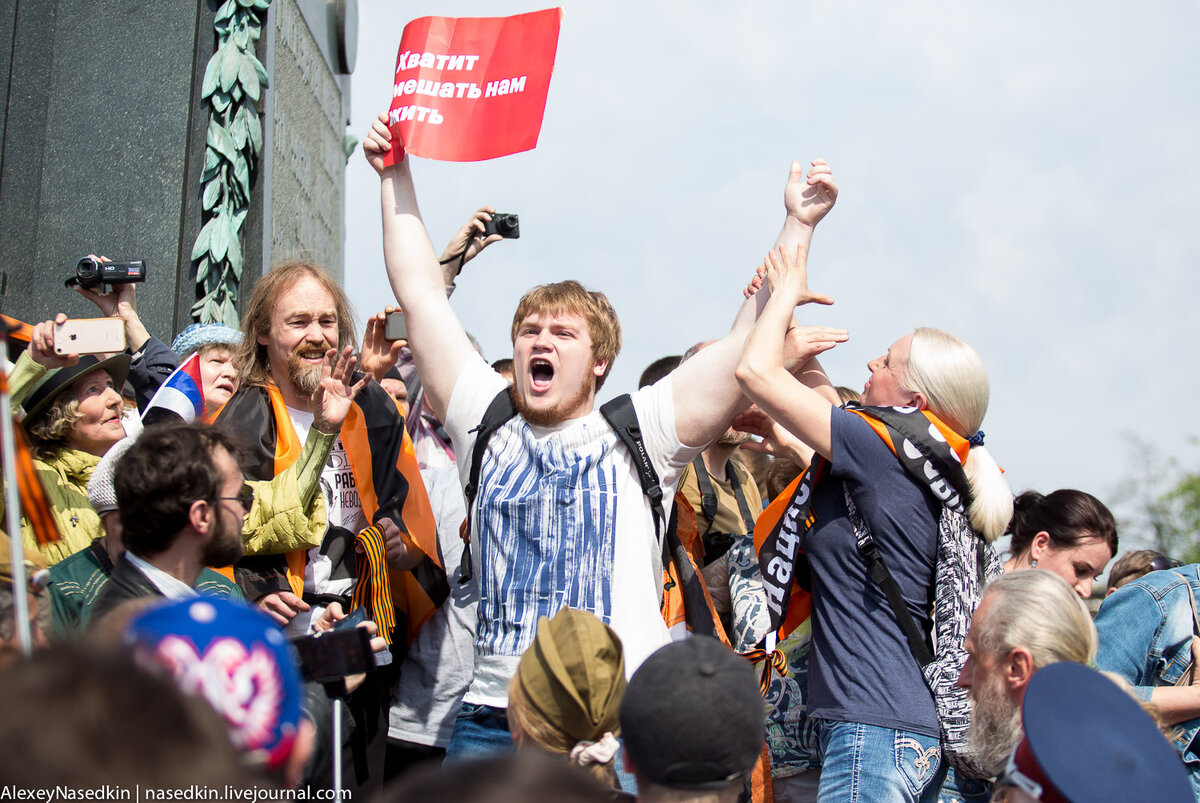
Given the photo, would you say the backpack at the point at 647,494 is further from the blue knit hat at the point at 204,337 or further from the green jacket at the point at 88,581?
the blue knit hat at the point at 204,337

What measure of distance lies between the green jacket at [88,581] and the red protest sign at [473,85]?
165 cm

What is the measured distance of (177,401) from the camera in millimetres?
3773

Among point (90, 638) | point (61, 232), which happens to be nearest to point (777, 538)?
point (90, 638)

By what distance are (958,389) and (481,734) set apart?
5.64 feet

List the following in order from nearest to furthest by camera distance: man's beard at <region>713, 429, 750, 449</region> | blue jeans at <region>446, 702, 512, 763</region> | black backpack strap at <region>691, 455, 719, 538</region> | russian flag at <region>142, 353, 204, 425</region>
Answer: blue jeans at <region>446, 702, 512, 763</region>
russian flag at <region>142, 353, 204, 425</region>
black backpack strap at <region>691, 455, 719, 538</region>
man's beard at <region>713, 429, 750, 449</region>

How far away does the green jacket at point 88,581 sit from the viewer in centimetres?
276

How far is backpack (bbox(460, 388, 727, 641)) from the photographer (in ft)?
11.1

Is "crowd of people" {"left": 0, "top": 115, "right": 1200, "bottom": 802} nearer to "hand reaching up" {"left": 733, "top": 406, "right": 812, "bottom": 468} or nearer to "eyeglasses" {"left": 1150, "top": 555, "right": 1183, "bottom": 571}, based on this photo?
"hand reaching up" {"left": 733, "top": 406, "right": 812, "bottom": 468}

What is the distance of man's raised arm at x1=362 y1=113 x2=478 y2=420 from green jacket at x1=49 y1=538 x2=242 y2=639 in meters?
0.96

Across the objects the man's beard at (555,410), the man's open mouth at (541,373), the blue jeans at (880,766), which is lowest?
the blue jeans at (880,766)

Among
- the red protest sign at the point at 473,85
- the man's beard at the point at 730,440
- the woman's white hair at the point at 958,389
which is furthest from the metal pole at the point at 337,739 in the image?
the man's beard at the point at 730,440

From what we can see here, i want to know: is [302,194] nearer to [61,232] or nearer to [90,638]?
[61,232]

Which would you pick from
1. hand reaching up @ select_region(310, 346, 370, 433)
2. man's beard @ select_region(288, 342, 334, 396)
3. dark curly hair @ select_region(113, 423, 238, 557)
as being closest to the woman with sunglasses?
hand reaching up @ select_region(310, 346, 370, 433)

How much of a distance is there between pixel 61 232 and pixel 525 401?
320cm
